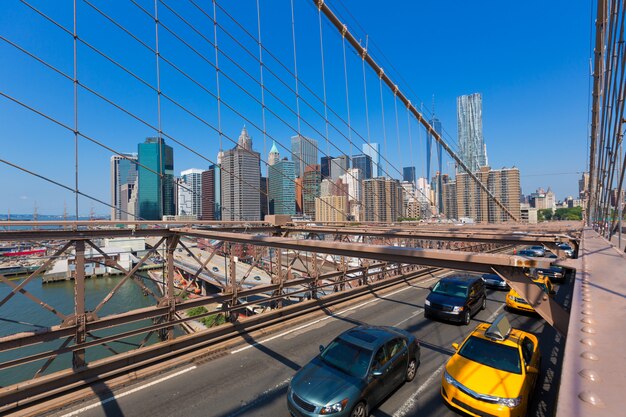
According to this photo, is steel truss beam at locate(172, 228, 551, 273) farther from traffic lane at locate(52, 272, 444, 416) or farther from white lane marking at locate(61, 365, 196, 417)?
white lane marking at locate(61, 365, 196, 417)

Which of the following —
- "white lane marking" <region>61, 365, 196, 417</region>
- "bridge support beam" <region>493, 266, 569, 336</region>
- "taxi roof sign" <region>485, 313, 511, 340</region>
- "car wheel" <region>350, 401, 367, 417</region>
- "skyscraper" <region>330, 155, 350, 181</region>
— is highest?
"skyscraper" <region>330, 155, 350, 181</region>

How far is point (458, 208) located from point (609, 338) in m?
72.4

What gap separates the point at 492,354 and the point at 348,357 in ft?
10.7

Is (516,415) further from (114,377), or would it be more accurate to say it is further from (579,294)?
(114,377)

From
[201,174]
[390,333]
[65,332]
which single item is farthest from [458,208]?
[65,332]

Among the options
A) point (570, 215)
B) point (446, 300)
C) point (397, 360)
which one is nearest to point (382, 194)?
point (446, 300)

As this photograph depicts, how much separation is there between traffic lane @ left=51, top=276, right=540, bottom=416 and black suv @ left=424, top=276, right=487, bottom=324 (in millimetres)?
488

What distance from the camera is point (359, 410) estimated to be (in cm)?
617

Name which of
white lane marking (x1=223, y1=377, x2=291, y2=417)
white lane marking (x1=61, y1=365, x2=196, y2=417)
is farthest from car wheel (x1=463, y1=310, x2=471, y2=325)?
white lane marking (x1=61, y1=365, x2=196, y2=417)

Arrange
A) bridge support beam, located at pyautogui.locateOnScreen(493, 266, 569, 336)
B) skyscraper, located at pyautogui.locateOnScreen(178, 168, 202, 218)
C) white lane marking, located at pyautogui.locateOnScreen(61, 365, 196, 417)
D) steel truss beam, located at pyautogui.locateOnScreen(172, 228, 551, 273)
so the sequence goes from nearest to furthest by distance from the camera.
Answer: bridge support beam, located at pyautogui.locateOnScreen(493, 266, 569, 336)
steel truss beam, located at pyautogui.locateOnScreen(172, 228, 551, 273)
white lane marking, located at pyautogui.locateOnScreen(61, 365, 196, 417)
skyscraper, located at pyautogui.locateOnScreen(178, 168, 202, 218)

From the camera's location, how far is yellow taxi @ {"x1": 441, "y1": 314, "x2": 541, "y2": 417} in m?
6.07

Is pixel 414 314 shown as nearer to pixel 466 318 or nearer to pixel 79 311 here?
pixel 466 318

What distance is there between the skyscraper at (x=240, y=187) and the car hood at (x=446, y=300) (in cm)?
978

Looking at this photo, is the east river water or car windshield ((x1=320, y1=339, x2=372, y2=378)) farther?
the east river water
